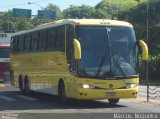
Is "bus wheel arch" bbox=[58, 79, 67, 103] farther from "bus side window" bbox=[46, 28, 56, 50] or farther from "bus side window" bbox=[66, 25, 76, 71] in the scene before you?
"bus side window" bbox=[46, 28, 56, 50]

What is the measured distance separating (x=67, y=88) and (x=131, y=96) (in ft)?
8.27

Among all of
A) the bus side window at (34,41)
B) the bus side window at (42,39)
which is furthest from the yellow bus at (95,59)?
the bus side window at (34,41)

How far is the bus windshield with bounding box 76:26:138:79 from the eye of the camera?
19.2 m

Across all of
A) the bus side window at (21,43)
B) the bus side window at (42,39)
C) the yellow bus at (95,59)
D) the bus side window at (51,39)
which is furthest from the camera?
the bus side window at (21,43)

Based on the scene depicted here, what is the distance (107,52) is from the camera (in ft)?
64.1

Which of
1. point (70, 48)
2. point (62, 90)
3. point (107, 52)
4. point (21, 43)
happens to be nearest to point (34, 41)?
point (21, 43)

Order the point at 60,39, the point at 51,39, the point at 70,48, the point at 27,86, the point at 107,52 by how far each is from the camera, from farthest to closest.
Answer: the point at 27,86
the point at 51,39
the point at 60,39
the point at 70,48
the point at 107,52

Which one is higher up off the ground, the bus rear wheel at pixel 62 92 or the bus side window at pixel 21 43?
the bus side window at pixel 21 43

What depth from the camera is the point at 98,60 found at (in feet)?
63.3

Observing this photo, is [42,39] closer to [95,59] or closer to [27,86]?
[27,86]

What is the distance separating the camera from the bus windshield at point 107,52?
19203mm

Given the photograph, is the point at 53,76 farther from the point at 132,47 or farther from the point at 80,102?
the point at 132,47

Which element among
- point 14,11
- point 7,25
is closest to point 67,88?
point 14,11

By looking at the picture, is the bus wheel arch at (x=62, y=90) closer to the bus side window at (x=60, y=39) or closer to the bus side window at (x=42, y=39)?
the bus side window at (x=60, y=39)
